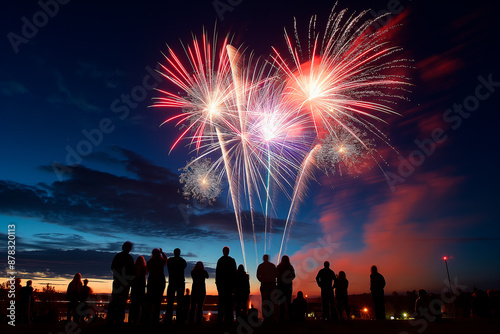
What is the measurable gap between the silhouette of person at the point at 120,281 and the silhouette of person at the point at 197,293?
1.85 meters

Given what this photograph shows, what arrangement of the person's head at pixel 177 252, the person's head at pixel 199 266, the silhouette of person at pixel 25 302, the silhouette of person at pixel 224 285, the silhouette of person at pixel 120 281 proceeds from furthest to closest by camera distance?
the silhouette of person at pixel 25 302 → the person's head at pixel 199 266 → the person's head at pixel 177 252 → the silhouette of person at pixel 224 285 → the silhouette of person at pixel 120 281

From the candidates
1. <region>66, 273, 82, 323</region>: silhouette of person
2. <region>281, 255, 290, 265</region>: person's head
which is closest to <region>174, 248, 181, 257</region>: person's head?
<region>281, 255, 290, 265</region>: person's head

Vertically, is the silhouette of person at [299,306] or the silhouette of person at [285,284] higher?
the silhouette of person at [285,284]

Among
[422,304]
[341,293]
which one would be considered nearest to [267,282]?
[341,293]

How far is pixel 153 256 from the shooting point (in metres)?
9.11

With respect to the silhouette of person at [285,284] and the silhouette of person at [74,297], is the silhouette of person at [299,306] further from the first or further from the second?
the silhouette of person at [74,297]

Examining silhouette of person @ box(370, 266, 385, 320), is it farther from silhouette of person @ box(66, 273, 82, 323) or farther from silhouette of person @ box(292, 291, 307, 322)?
silhouette of person @ box(66, 273, 82, 323)

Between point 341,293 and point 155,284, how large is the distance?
6.18m

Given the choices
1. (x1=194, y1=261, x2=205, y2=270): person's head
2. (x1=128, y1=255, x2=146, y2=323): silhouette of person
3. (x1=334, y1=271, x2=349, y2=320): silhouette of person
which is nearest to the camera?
(x1=128, y1=255, x2=146, y2=323): silhouette of person

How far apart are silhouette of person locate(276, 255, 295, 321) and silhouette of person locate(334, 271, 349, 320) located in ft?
6.47

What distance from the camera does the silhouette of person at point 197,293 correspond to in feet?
30.2

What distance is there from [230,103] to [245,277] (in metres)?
8.57

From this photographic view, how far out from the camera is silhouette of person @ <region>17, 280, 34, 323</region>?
10.4 m

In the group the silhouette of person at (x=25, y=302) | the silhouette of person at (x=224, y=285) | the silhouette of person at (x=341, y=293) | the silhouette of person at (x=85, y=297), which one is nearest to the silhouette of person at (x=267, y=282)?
the silhouette of person at (x=224, y=285)
